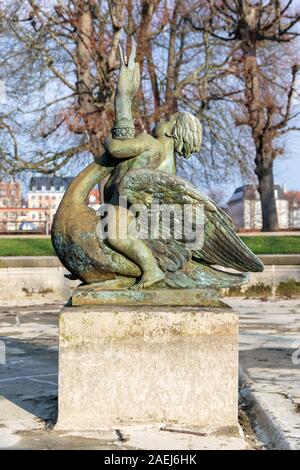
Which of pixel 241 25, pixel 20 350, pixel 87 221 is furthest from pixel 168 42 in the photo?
pixel 87 221

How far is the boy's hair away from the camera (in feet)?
15.5

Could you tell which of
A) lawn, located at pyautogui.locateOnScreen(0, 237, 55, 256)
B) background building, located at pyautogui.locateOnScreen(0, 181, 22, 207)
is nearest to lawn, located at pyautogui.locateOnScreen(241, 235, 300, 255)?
lawn, located at pyautogui.locateOnScreen(0, 237, 55, 256)

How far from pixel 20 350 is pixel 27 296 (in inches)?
224

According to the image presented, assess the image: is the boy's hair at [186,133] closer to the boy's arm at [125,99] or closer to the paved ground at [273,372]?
the boy's arm at [125,99]

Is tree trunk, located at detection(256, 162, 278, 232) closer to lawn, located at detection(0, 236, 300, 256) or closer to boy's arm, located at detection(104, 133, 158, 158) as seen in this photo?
lawn, located at detection(0, 236, 300, 256)

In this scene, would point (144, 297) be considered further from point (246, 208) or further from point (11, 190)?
point (246, 208)

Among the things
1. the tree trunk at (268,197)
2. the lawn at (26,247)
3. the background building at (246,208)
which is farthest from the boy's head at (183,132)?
the background building at (246,208)

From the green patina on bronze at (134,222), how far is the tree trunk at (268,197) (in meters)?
15.7

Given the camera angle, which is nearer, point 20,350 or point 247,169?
point 20,350

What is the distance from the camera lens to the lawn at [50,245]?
14398 mm

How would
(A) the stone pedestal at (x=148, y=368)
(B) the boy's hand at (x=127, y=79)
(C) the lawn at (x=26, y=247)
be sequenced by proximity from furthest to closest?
1. (C) the lawn at (x=26, y=247)
2. (B) the boy's hand at (x=127, y=79)
3. (A) the stone pedestal at (x=148, y=368)

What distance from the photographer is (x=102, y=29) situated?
61.7 ft

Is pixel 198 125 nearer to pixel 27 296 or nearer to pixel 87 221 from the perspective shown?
pixel 87 221

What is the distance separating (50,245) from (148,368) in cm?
1097
